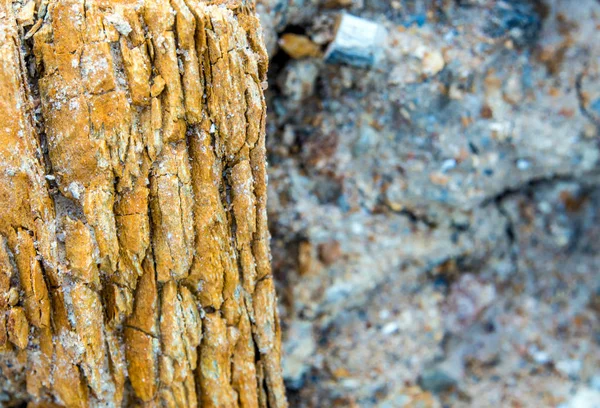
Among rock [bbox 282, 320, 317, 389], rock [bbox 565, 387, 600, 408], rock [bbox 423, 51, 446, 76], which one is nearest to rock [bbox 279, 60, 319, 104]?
rock [bbox 423, 51, 446, 76]

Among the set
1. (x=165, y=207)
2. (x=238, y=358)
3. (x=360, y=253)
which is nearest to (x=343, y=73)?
(x=360, y=253)

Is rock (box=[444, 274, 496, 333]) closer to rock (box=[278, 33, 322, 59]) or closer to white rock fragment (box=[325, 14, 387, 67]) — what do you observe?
white rock fragment (box=[325, 14, 387, 67])

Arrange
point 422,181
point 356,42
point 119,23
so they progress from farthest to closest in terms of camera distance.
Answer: point 422,181
point 356,42
point 119,23

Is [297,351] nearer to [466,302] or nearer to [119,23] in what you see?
[466,302]

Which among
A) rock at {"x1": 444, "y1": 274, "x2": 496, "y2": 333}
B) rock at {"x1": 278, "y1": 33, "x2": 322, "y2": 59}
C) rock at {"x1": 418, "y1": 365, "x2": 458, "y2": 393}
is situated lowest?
rock at {"x1": 418, "y1": 365, "x2": 458, "y2": 393}

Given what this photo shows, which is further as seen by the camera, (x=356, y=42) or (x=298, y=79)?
(x=298, y=79)

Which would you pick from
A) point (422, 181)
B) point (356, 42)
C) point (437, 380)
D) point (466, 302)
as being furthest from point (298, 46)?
point (437, 380)
